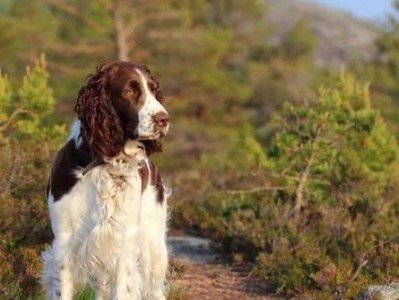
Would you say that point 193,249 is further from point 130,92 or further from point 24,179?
point 130,92

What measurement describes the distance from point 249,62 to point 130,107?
37902 mm

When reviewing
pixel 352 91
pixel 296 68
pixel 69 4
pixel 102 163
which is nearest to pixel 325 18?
pixel 296 68

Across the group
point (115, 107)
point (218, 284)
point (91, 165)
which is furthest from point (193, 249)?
point (115, 107)

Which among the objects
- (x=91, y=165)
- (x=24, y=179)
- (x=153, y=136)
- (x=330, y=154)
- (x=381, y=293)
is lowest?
(x=381, y=293)

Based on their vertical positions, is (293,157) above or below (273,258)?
above

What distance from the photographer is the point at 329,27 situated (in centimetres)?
8719

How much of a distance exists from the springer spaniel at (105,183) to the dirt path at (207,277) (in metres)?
1.33

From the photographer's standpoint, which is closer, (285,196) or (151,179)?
(151,179)

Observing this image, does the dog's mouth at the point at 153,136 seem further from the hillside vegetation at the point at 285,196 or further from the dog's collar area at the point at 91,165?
the hillside vegetation at the point at 285,196

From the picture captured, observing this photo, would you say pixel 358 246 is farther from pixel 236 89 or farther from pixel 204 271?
pixel 236 89

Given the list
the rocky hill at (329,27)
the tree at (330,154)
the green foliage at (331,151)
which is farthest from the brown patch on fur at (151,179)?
the rocky hill at (329,27)

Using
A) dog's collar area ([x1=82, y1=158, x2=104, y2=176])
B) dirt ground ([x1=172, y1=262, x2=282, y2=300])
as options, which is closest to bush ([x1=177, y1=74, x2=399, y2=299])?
dirt ground ([x1=172, y1=262, x2=282, y2=300])

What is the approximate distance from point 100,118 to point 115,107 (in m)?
0.11

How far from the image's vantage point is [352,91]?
40.3 ft
